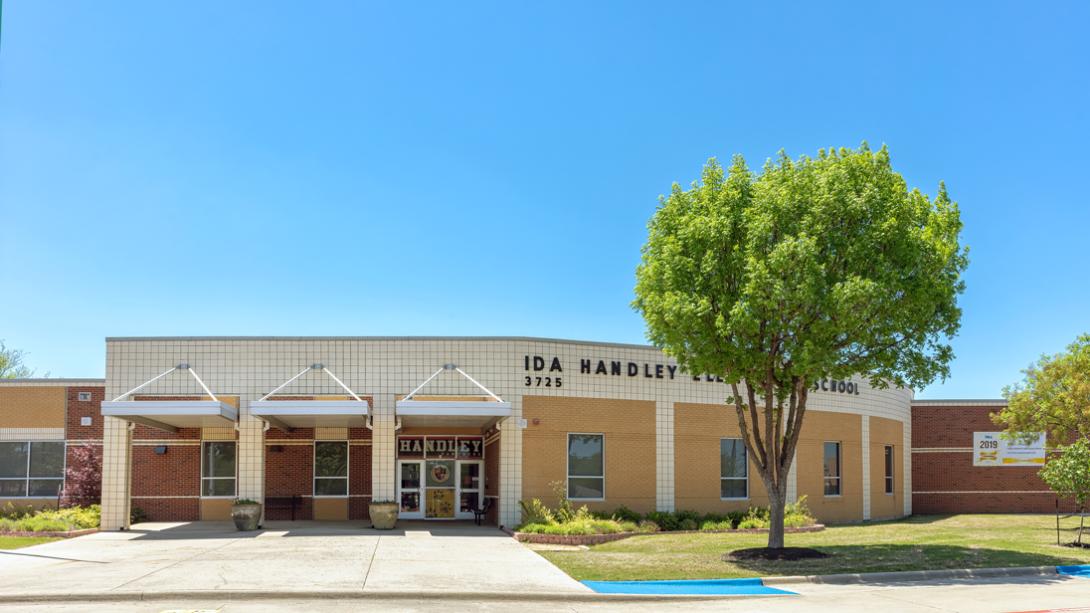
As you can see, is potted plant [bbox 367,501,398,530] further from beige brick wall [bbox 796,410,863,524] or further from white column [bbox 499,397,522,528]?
beige brick wall [bbox 796,410,863,524]

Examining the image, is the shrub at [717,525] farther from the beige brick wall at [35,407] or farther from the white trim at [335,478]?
the beige brick wall at [35,407]

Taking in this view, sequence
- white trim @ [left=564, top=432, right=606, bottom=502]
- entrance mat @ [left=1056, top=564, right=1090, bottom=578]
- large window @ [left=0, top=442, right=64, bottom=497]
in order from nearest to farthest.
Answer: entrance mat @ [left=1056, top=564, right=1090, bottom=578], white trim @ [left=564, top=432, right=606, bottom=502], large window @ [left=0, top=442, right=64, bottom=497]

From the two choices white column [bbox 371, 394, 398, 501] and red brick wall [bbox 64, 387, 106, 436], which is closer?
white column [bbox 371, 394, 398, 501]

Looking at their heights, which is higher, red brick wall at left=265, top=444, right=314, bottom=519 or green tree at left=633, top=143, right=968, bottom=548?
green tree at left=633, top=143, right=968, bottom=548

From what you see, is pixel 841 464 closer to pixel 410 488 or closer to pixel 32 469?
pixel 410 488

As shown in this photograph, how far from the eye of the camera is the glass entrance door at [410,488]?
32250 millimetres

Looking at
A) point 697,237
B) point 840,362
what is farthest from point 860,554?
point 697,237

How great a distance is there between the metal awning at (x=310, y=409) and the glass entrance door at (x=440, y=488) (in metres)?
4.09

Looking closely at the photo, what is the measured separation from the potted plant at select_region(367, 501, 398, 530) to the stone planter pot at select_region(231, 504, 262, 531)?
316cm

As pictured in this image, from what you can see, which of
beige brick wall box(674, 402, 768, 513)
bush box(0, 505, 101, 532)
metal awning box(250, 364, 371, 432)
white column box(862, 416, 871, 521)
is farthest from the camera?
white column box(862, 416, 871, 521)

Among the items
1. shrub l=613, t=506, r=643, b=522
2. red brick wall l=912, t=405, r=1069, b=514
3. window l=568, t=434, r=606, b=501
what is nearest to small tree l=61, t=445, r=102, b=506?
window l=568, t=434, r=606, b=501

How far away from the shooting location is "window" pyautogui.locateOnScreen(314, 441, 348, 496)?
103 ft

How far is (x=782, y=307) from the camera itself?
19375mm

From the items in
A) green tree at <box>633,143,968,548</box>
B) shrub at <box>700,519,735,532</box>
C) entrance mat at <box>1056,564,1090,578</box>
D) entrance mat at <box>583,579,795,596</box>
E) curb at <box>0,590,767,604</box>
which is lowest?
shrub at <box>700,519,735,532</box>
